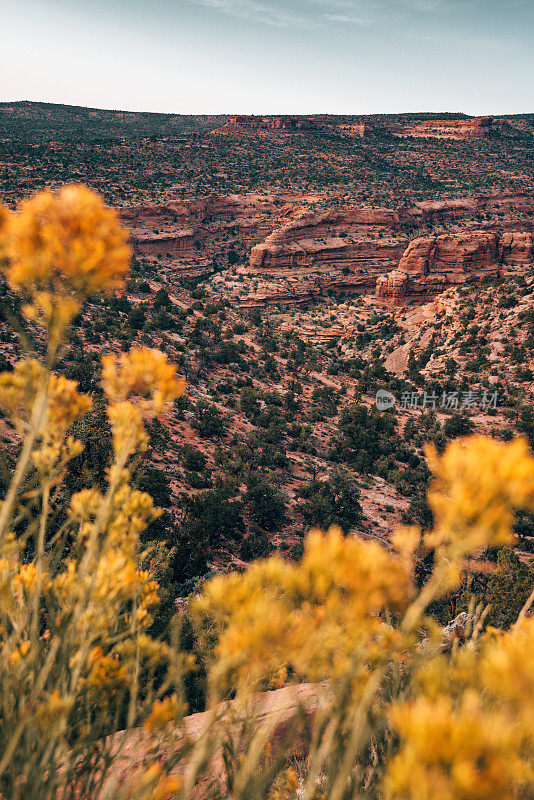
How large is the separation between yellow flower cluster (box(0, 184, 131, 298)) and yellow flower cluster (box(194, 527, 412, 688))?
1.36 metres

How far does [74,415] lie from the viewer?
229cm

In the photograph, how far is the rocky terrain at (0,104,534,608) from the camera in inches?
637

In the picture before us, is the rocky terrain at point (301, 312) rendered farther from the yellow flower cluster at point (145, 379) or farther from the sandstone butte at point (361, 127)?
the yellow flower cluster at point (145, 379)

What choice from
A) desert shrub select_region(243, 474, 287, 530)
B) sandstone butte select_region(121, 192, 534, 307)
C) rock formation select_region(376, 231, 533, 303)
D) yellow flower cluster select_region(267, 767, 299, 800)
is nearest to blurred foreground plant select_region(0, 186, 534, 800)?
yellow flower cluster select_region(267, 767, 299, 800)

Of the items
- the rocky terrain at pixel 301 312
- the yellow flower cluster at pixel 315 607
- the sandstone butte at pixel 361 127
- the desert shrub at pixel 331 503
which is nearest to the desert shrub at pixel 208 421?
the rocky terrain at pixel 301 312

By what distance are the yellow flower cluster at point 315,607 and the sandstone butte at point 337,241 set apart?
175 ft

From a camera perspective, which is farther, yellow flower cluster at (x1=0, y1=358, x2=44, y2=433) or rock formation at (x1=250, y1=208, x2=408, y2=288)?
rock formation at (x1=250, y1=208, x2=408, y2=288)

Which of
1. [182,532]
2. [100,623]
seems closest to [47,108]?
[182,532]

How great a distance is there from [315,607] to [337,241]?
65.6 meters

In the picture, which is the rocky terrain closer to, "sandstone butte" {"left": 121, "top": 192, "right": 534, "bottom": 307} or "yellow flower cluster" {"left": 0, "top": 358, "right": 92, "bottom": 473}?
"sandstone butte" {"left": 121, "top": 192, "right": 534, "bottom": 307}

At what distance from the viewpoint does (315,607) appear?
5.81 ft

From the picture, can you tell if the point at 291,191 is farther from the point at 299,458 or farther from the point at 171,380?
the point at 171,380

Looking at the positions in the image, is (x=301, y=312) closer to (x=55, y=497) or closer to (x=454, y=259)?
(x=454, y=259)

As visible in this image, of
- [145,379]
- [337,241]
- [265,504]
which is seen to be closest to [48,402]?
[145,379]
